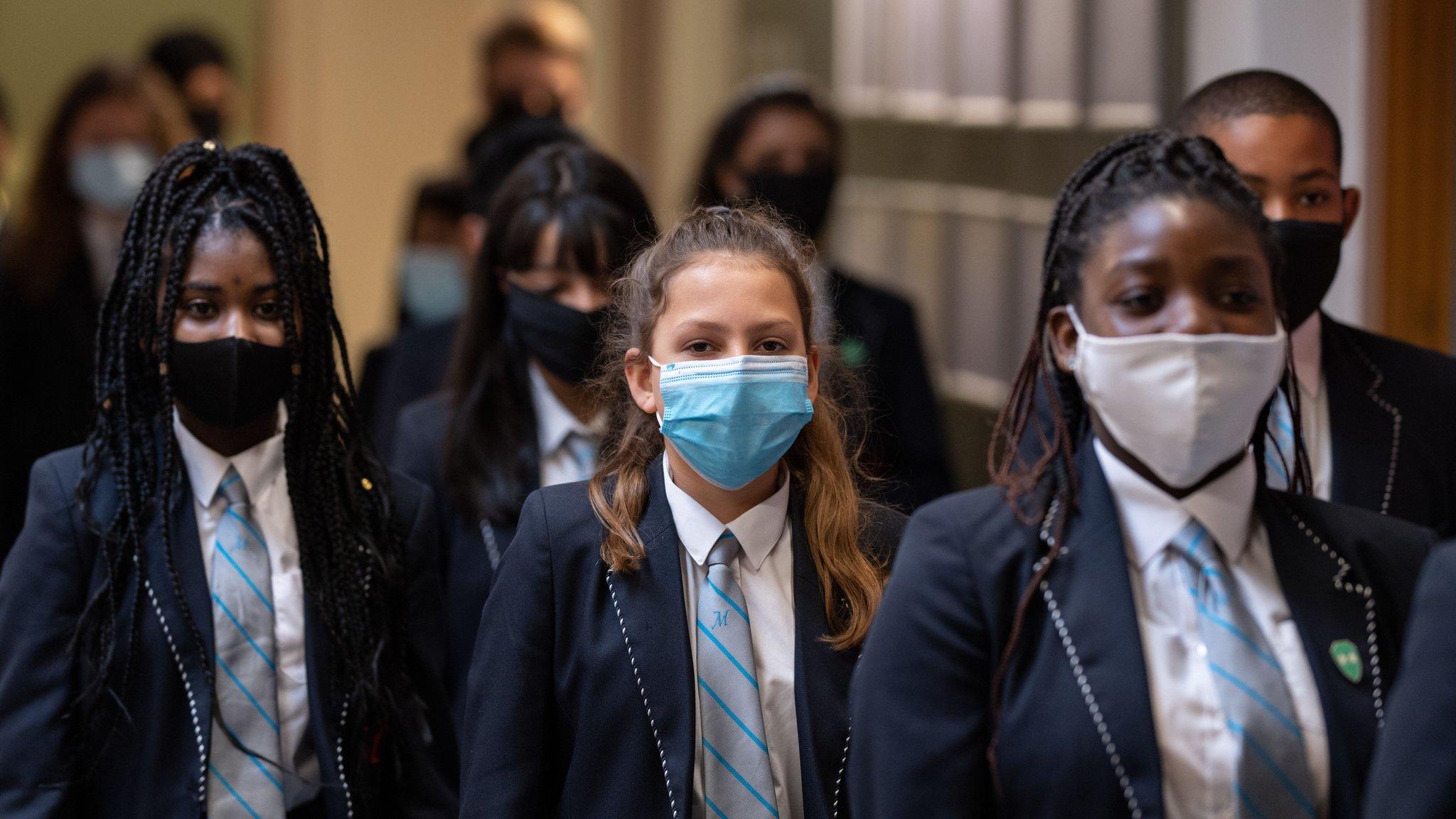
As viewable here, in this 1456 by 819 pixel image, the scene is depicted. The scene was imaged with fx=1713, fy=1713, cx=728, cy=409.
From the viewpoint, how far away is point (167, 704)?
300 cm

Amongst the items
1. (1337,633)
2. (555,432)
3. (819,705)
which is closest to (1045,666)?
(1337,633)

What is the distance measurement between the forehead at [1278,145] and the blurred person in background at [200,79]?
5912 mm

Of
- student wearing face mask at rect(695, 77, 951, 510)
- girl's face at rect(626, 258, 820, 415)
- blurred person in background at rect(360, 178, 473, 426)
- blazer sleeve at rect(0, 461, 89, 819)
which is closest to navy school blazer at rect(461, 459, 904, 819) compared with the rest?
girl's face at rect(626, 258, 820, 415)

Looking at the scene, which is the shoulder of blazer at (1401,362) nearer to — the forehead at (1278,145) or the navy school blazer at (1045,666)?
the forehead at (1278,145)

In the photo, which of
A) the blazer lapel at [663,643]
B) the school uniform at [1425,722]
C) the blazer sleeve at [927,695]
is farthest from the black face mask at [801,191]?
the school uniform at [1425,722]

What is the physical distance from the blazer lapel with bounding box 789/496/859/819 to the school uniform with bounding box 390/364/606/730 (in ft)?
2.75

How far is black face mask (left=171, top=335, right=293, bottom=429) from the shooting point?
308cm

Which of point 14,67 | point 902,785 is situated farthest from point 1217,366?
point 14,67

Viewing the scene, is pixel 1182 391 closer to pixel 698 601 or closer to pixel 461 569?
pixel 698 601

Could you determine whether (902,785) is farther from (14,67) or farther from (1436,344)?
(14,67)

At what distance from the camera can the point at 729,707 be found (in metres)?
2.83

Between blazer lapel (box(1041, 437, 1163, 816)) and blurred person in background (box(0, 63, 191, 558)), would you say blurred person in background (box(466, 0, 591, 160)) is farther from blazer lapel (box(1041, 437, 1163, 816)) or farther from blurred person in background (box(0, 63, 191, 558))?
blazer lapel (box(1041, 437, 1163, 816))

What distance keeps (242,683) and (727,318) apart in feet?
3.53

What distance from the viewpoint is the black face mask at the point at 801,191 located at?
17.0ft
